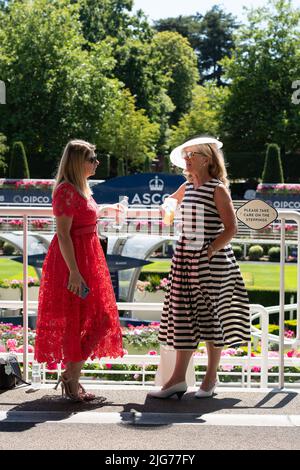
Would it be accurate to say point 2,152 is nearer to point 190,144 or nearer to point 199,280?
point 190,144

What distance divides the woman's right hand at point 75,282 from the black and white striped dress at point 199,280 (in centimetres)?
59

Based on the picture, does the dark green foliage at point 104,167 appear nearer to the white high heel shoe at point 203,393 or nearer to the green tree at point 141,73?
the green tree at point 141,73

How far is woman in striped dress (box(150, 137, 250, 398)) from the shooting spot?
472cm

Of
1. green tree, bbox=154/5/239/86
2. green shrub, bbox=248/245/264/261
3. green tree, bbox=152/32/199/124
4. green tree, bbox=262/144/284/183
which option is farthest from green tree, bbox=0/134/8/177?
green tree, bbox=154/5/239/86

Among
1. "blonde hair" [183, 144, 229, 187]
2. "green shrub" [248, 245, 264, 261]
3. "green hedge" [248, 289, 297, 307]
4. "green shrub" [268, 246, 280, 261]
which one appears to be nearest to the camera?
"blonde hair" [183, 144, 229, 187]

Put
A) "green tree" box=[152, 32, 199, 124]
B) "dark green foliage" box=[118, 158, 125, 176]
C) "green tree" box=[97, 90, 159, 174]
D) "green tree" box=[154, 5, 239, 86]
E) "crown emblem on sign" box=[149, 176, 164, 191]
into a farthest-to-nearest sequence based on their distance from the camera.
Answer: "green tree" box=[154, 5, 239, 86]
"green tree" box=[152, 32, 199, 124]
"dark green foliage" box=[118, 158, 125, 176]
"green tree" box=[97, 90, 159, 174]
"crown emblem on sign" box=[149, 176, 164, 191]

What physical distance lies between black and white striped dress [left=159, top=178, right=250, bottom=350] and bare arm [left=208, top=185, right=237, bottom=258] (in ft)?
0.14

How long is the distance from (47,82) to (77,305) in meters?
43.9

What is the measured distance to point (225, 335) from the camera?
4902mm

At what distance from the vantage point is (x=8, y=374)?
509 cm

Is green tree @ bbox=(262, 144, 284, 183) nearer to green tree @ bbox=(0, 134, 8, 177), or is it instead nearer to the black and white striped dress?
green tree @ bbox=(0, 134, 8, 177)

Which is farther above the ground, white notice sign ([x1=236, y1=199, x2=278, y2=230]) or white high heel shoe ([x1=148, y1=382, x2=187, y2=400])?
white notice sign ([x1=236, y1=199, x2=278, y2=230])


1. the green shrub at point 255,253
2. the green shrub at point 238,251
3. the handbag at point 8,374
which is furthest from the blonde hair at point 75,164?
the green shrub at point 238,251
